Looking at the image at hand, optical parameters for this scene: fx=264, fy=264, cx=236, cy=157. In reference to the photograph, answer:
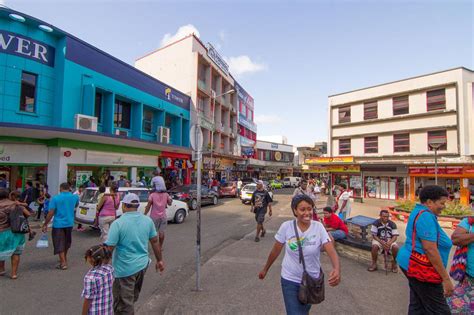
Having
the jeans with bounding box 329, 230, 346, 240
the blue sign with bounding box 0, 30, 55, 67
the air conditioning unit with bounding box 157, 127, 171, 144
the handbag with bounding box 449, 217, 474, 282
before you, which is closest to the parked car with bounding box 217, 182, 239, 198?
the air conditioning unit with bounding box 157, 127, 171, 144

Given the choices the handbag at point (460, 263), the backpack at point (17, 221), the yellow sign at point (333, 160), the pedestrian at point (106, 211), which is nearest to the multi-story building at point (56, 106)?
the pedestrian at point (106, 211)

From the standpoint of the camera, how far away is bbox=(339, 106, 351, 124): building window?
25.8 metres

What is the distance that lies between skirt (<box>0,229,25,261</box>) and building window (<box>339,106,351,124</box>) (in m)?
26.2

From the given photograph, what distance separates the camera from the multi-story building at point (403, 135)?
1912 centimetres

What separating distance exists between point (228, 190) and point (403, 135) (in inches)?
612

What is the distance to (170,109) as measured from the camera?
21875 millimetres

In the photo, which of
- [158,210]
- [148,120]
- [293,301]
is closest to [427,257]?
[293,301]

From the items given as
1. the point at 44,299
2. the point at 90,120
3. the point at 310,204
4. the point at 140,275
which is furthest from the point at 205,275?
the point at 90,120

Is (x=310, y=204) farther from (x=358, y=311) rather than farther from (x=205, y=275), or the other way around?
(x=205, y=275)

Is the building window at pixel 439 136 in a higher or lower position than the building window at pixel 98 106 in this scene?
lower

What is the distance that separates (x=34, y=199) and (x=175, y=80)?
716 inches

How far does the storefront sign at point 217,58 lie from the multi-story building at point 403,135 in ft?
41.7

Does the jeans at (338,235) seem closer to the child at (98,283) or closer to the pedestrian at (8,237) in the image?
the child at (98,283)

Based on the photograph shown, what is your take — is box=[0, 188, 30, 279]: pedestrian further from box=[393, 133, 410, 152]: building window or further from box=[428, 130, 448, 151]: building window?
box=[393, 133, 410, 152]: building window
